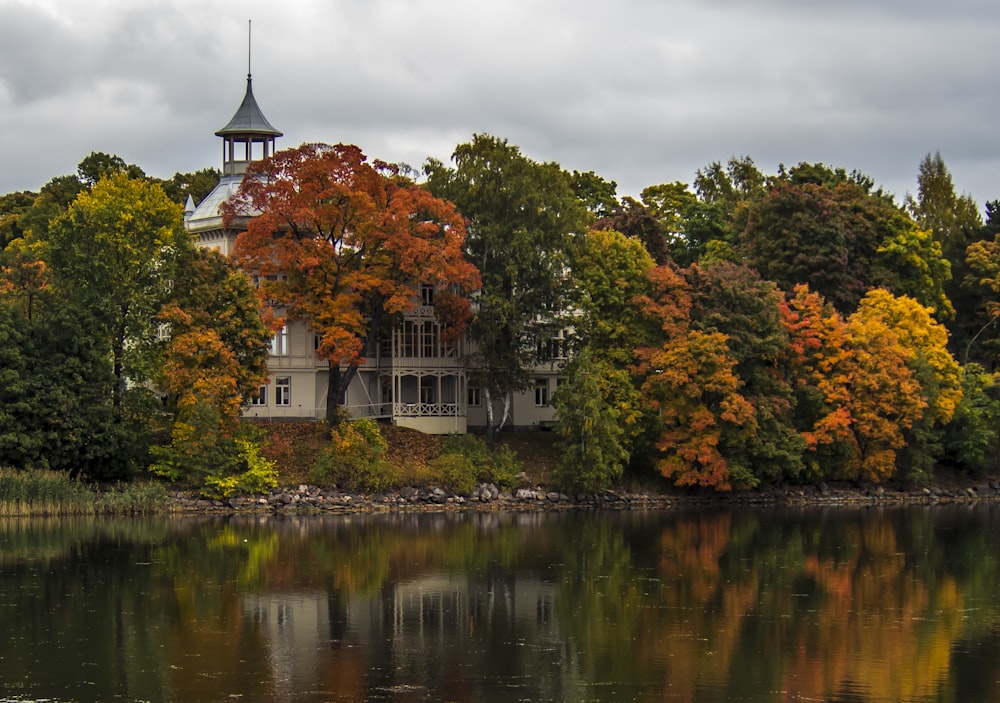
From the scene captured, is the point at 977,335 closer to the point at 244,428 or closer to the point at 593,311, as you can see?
the point at 593,311

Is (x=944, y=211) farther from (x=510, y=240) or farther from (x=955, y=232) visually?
(x=510, y=240)

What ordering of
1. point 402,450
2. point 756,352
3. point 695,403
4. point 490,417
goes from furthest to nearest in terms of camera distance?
point 490,417, point 756,352, point 402,450, point 695,403

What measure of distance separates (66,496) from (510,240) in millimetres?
20696

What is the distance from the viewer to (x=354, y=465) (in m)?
59.2

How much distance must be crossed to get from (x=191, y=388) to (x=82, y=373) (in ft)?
12.9

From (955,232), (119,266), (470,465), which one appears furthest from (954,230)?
(119,266)

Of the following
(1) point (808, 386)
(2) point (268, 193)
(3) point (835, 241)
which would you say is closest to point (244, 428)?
(2) point (268, 193)

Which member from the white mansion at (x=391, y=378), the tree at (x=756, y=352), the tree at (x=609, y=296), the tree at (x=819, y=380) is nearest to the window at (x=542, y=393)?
the white mansion at (x=391, y=378)

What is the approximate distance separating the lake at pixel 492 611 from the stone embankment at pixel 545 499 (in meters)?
2.59

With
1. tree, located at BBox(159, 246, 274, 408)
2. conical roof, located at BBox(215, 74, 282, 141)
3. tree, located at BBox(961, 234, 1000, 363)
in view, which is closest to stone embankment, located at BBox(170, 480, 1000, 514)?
tree, located at BBox(159, 246, 274, 408)

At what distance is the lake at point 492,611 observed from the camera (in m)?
28.6

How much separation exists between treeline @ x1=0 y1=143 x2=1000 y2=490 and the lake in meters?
→ 5.85

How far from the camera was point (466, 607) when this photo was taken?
3709 cm

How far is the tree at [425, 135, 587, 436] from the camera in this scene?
6394 centimetres
